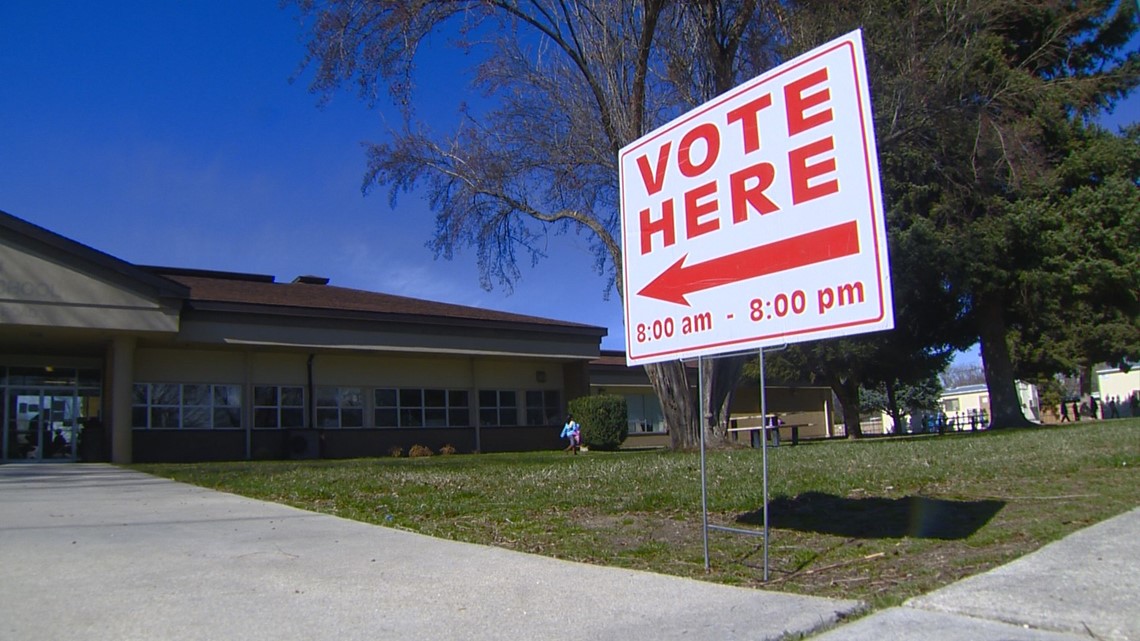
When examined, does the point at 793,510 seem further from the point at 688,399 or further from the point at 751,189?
the point at 688,399

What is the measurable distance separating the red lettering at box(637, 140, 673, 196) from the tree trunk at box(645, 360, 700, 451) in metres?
15.2

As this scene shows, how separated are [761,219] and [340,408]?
81.7 feet

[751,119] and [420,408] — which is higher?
[751,119]

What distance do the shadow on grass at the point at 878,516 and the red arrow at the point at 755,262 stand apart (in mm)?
2097

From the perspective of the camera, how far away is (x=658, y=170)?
20.5 ft

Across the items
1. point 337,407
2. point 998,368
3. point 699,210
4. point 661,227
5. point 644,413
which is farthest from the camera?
point 644,413

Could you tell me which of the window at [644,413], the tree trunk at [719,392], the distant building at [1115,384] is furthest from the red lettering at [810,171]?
the distant building at [1115,384]

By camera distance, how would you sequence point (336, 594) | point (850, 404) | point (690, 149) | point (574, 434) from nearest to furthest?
1. point (336, 594)
2. point (690, 149)
3. point (574, 434)
4. point (850, 404)

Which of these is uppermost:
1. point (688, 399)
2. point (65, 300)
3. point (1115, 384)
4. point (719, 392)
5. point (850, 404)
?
point (65, 300)

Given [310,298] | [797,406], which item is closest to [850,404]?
[797,406]

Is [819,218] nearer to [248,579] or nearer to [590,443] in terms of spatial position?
[248,579]

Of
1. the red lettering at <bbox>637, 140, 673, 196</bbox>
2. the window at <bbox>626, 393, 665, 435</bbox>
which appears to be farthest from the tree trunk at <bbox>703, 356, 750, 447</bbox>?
the window at <bbox>626, 393, 665, 435</bbox>

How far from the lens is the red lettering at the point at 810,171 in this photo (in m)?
4.89

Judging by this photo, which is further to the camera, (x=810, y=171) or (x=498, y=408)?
(x=498, y=408)
